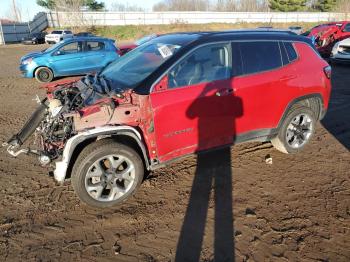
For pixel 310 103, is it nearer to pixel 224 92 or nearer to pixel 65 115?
pixel 224 92

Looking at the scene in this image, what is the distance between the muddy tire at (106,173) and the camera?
11.9 feet

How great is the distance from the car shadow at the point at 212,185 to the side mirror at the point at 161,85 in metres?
0.42

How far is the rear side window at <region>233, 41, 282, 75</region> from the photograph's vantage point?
14.1 feet

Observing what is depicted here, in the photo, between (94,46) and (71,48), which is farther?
(94,46)

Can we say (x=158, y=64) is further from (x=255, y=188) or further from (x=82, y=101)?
(x=255, y=188)

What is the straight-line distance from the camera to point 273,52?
4.67 meters

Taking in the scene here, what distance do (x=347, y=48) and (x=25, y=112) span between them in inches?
478

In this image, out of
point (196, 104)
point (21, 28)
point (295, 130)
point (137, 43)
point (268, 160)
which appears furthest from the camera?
point (21, 28)

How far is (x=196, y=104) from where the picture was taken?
13.0ft

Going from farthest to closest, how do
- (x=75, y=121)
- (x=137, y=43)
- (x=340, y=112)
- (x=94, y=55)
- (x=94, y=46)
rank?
1. (x=94, y=46)
2. (x=94, y=55)
3. (x=340, y=112)
4. (x=137, y=43)
5. (x=75, y=121)

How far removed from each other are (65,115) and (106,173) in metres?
0.82

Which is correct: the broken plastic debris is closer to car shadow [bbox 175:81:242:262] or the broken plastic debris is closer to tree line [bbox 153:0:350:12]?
car shadow [bbox 175:81:242:262]

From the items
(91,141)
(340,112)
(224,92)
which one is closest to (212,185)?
(224,92)

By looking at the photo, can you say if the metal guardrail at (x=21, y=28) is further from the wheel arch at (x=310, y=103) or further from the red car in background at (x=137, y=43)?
the wheel arch at (x=310, y=103)
